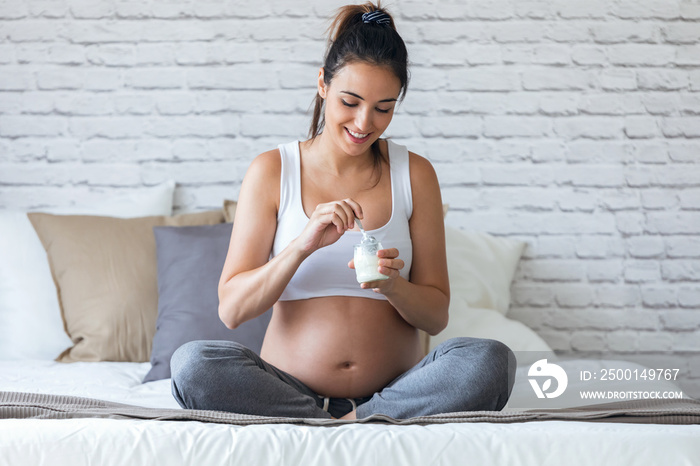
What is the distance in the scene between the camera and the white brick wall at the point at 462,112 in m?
2.65

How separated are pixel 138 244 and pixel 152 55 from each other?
2.65 feet

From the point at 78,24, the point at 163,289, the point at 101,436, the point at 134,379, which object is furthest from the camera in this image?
A: the point at 78,24

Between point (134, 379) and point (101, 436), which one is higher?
point (101, 436)

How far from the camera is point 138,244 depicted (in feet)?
7.61

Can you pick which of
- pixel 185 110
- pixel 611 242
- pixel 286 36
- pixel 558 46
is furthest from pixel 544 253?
pixel 185 110

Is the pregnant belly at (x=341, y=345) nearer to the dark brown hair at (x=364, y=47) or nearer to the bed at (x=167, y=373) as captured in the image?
the bed at (x=167, y=373)

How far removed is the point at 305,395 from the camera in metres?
1.49

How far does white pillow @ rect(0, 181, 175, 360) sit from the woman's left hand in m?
1.29

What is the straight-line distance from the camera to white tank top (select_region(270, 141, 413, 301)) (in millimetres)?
1646

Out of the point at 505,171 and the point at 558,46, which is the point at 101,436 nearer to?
the point at 505,171

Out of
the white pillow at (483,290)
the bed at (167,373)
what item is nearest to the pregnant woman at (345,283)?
the bed at (167,373)

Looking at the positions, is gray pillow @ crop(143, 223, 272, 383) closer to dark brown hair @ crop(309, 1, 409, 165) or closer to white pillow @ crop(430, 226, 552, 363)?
white pillow @ crop(430, 226, 552, 363)

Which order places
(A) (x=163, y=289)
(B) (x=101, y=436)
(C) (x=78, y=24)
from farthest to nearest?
(C) (x=78, y=24) → (A) (x=163, y=289) → (B) (x=101, y=436)

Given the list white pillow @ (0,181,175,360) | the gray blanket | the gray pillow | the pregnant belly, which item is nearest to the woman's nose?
the pregnant belly
